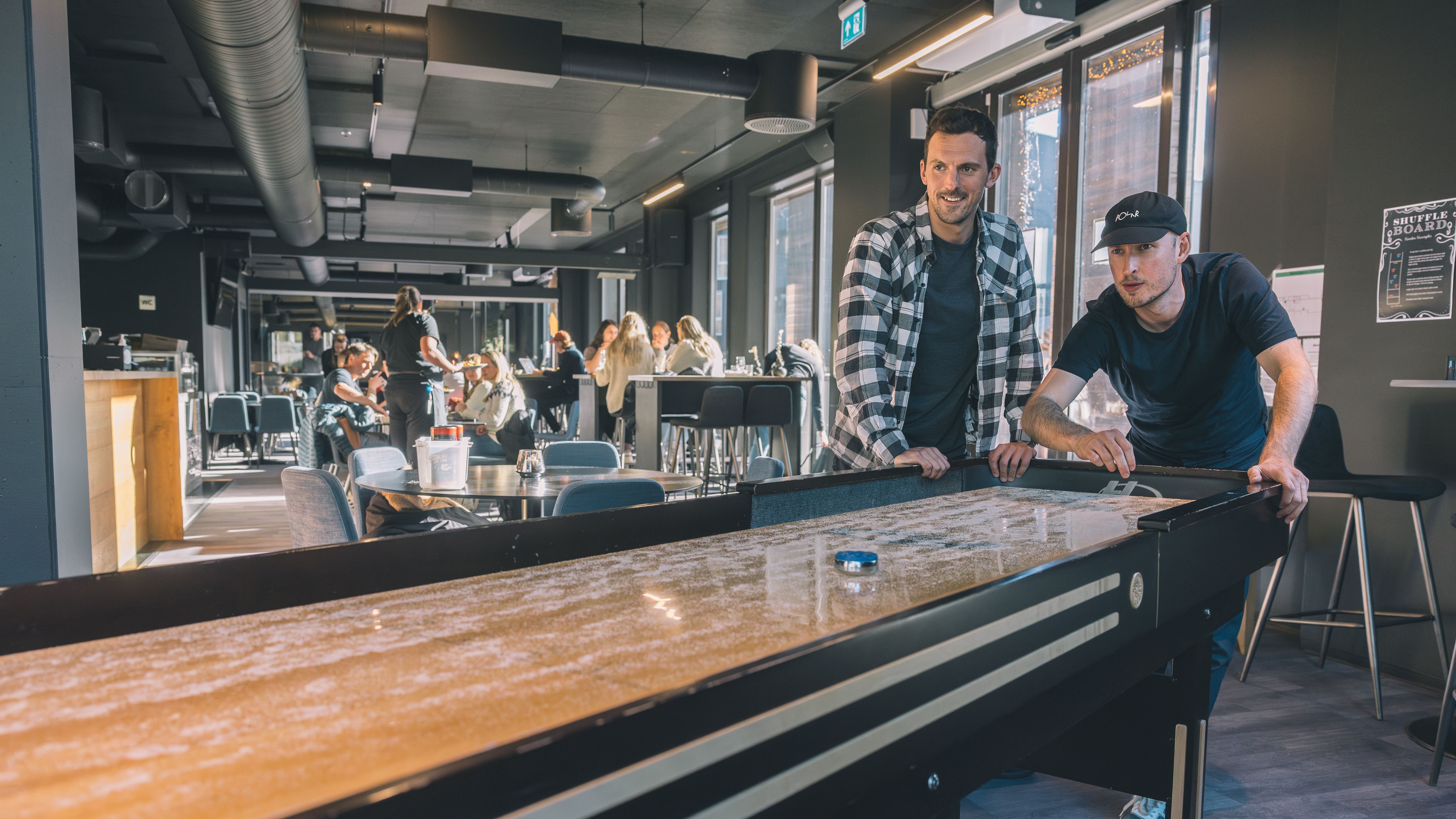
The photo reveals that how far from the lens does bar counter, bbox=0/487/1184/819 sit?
22.1 inches

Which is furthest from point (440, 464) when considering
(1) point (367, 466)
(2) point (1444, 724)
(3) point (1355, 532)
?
(3) point (1355, 532)

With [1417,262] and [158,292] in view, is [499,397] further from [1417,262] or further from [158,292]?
[158,292]

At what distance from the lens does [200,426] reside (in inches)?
401

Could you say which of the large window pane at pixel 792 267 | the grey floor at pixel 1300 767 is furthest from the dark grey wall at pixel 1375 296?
the large window pane at pixel 792 267

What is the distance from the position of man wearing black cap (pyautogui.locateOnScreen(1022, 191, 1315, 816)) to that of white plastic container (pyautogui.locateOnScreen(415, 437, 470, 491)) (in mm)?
1856

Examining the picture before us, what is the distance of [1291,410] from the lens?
6.50 feet

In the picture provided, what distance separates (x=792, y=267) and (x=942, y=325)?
7.33 meters

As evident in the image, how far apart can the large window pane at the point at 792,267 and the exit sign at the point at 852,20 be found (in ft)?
11.5

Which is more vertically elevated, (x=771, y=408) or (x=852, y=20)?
(x=852, y=20)

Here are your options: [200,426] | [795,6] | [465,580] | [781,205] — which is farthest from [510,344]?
[465,580]

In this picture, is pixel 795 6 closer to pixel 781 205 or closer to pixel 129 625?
pixel 781 205

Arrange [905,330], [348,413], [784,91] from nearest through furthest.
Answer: [905,330]
[784,91]
[348,413]

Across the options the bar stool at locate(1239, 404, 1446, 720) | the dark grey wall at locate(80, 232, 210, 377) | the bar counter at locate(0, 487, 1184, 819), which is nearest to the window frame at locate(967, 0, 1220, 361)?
the bar stool at locate(1239, 404, 1446, 720)

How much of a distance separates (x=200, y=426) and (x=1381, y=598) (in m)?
11.1
